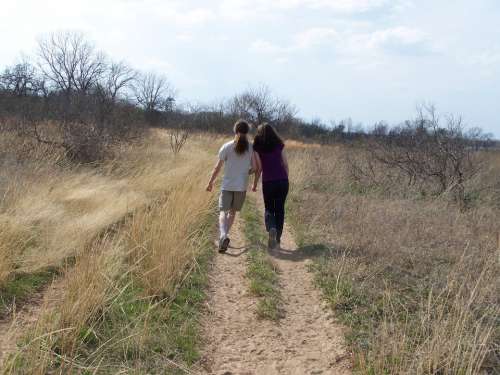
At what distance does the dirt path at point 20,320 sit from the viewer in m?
2.80

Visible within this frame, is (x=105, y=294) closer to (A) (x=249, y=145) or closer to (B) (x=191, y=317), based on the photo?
(B) (x=191, y=317)

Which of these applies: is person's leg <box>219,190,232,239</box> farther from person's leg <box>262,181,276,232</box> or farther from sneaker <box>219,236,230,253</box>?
person's leg <box>262,181,276,232</box>

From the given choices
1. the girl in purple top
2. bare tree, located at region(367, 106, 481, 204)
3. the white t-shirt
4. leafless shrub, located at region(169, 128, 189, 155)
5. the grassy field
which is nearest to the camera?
the grassy field

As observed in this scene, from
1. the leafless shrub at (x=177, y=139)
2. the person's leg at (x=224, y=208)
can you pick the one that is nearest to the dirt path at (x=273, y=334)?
the person's leg at (x=224, y=208)

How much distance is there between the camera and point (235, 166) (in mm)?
5984

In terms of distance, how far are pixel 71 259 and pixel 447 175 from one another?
9.12 m

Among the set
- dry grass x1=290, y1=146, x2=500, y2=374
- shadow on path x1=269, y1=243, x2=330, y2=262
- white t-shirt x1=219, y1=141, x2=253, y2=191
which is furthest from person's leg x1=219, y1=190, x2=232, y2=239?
dry grass x1=290, y1=146, x2=500, y2=374

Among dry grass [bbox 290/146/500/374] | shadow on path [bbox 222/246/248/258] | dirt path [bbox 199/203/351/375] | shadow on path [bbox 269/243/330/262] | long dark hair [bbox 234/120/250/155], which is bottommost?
dirt path [bbox 199/203/351/375]

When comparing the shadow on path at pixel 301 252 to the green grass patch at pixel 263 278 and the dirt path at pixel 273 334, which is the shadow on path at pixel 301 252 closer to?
the green grass patch at pixel 263 278

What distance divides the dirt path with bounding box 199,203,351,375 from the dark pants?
1.19 meters

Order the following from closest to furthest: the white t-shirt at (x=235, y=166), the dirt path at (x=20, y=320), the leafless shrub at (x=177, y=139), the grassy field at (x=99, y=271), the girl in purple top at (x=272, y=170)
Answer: the dirt path at (x=20, y=320) < the grassy field at (x=99, y=271) < the white t-shirt at (x=235, y=166) < the girl in purple top at (x=272, y=170) < the leafless shrub at (x=177, y=139)

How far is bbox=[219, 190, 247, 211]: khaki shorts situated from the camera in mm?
6117

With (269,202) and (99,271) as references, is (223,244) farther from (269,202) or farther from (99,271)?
(99,271)

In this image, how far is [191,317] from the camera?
3.87 meters
